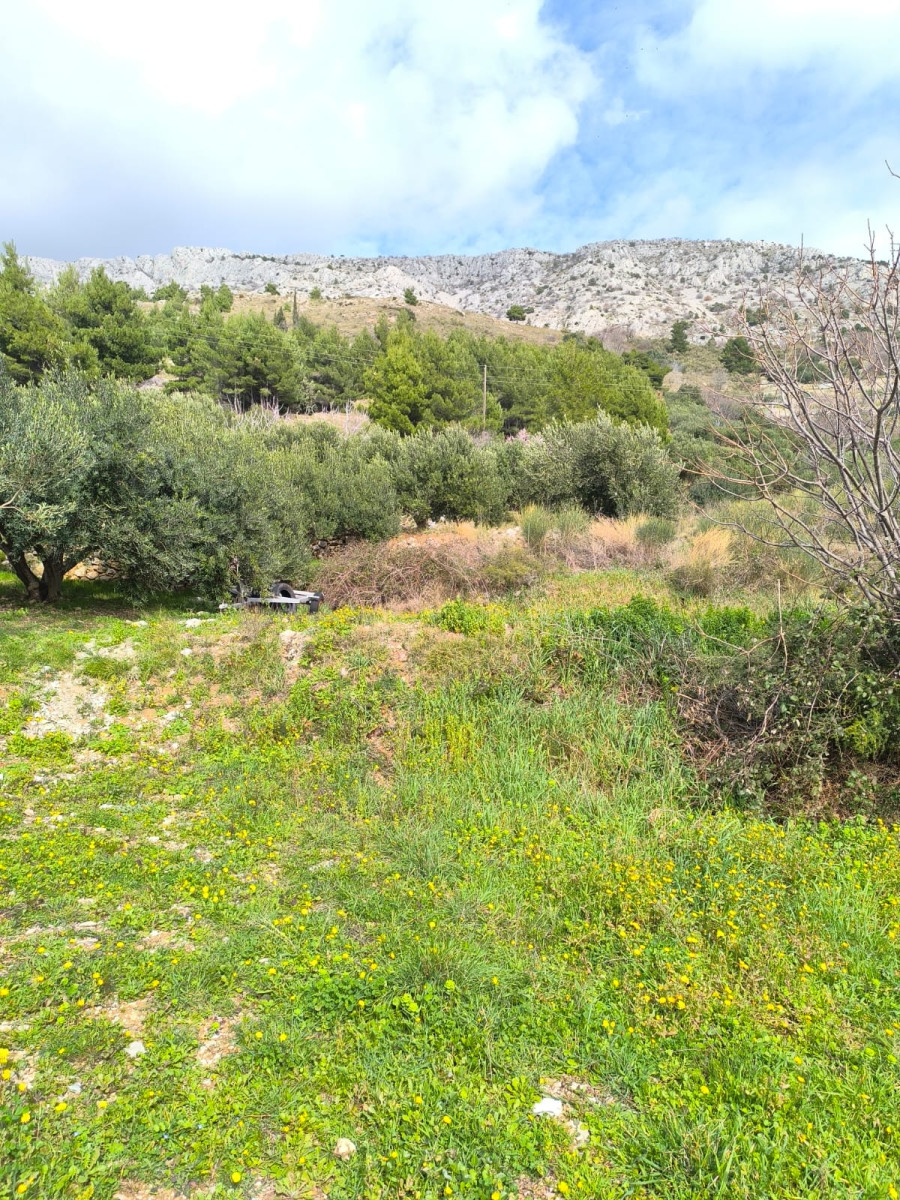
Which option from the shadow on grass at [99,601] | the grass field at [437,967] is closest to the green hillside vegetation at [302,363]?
the shadow on grass at [99,601]

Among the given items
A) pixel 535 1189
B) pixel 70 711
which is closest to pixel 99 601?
pixel 70 711

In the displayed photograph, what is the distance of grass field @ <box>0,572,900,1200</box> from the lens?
2254 mm

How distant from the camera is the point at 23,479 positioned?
8156mm

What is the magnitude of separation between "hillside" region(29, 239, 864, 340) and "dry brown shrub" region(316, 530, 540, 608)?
57.0 meters

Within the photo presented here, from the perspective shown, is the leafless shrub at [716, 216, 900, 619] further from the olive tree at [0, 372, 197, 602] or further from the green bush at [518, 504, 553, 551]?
the green bush at [518, 504, 553, 551]

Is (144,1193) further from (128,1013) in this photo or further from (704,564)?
(704,564)

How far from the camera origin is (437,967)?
308cm

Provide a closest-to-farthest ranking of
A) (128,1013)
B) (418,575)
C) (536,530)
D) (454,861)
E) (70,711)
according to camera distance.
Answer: (128,1013), (454,861), (70,711), (418,575), (536,530)

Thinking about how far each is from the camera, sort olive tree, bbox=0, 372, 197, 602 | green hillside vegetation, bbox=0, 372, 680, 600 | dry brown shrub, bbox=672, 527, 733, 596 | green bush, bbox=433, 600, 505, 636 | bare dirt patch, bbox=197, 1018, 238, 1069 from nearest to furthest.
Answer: bare dirt patch, bbox=197, 1018, 238, 1069 → green bush, bbox=433, 600, 505, 636 → olive tree, bbox=0, 372, 197, 602 → green hillside vegetation, bbox=0, 372, 680, 600 → dry brown shrub, bbox=672, 527, 733, 596

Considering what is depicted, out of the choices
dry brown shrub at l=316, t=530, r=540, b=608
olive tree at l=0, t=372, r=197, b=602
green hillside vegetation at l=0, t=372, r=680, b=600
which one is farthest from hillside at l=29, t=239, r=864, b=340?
olive tree at l=0, t=372, r=197, b=602

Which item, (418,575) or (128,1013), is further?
(418,575)

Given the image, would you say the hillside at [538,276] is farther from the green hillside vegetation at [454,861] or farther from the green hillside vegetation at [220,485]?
the green hillside vegetation at [454,861]

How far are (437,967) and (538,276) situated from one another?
9937 cm

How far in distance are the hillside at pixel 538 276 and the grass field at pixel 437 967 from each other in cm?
6449
